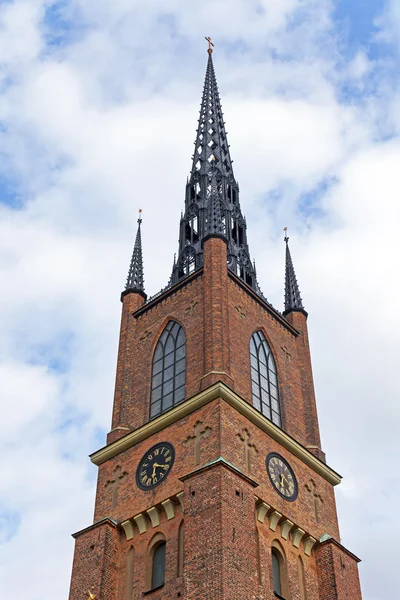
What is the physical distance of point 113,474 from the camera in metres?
35.8

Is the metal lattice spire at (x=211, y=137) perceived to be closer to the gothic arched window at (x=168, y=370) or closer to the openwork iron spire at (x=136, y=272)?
A: the openwork iron spire at (x=136, y=272)

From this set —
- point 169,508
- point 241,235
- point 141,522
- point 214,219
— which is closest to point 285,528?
point 169,508

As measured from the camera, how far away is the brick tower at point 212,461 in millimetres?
30422

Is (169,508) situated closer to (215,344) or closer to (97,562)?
(97,562)

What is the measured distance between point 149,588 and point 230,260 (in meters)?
19.2

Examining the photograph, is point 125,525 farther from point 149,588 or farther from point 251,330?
point 251,330

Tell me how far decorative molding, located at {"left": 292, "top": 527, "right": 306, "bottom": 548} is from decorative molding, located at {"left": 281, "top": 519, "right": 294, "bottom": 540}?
1.20 feet

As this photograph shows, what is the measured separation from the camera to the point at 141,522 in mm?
33125

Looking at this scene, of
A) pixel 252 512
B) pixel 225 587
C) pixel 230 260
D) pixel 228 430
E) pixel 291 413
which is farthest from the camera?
pixel 230 260

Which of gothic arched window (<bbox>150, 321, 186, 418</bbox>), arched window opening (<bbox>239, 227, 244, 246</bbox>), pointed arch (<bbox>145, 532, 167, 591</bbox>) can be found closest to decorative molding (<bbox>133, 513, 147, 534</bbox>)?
pointed arch (<bbox>145, 532, 167, 591</bbox>)

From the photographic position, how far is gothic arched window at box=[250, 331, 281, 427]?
37812mm

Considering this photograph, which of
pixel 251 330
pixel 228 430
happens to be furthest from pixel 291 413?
pixel 228 430

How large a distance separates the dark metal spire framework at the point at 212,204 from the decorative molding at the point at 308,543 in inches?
559

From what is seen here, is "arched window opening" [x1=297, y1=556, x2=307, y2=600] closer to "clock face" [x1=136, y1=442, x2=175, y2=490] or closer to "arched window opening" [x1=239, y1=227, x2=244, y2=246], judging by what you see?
"clock face" [x1=136, y1=442, x2=175, y2=490]
